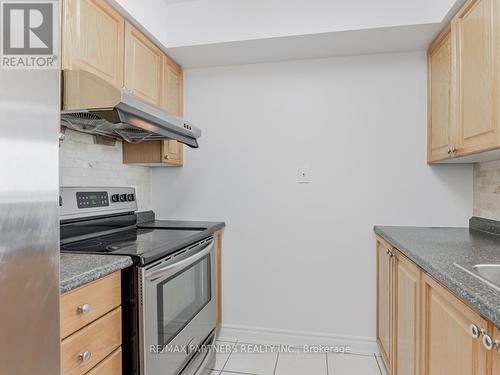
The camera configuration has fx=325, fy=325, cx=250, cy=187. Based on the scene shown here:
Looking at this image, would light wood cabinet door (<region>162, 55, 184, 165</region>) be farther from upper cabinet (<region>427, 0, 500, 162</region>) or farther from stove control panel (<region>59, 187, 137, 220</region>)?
upper cabinet (<region>427, 0, 500, 162</region>)

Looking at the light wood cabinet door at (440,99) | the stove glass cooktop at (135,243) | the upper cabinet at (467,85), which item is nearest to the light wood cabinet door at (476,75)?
the upper cabinet at (467,85)

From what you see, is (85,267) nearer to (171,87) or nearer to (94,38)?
(94,38)

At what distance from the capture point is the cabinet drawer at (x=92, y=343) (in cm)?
101

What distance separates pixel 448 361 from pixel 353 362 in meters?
1.23

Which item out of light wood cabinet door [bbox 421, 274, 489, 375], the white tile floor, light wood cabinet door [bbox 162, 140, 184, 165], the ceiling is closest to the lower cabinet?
light wood cabinet door [bbox 421, 274, 489, 375]

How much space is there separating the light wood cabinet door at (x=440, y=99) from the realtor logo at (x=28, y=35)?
75.9 inches

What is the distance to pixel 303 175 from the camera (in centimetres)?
237

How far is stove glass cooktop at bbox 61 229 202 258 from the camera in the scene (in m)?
1.41

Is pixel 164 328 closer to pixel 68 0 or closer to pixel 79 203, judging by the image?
pixel 79 203

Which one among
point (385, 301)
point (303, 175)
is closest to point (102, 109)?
point (303, 175)

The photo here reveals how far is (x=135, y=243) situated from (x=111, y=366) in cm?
55

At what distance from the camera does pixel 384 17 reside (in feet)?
6.30

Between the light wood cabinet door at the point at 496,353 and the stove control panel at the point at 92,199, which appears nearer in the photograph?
the light wood cabinet door at the point at 496,353

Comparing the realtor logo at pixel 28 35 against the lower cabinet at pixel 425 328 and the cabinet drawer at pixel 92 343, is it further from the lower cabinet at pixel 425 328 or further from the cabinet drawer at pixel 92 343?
the lower cabinet at pixel 425 328
